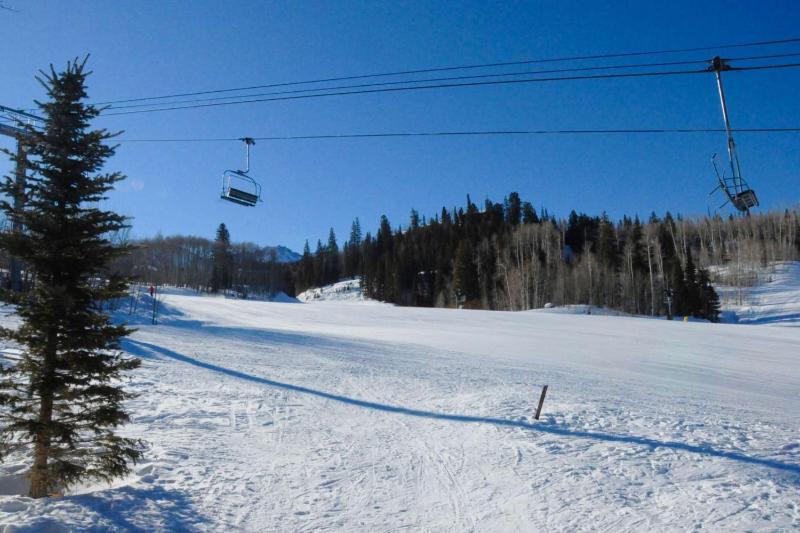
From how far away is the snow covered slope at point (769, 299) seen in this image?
5991 cm

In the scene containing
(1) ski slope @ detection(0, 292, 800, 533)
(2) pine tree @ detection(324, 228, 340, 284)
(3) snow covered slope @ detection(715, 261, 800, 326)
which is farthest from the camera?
(2) pine tree @ detection(324, 228, 340, 284)

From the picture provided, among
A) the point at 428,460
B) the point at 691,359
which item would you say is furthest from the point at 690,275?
the point at 428,460

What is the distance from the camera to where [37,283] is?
5.18 m

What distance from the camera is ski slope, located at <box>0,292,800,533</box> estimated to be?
536 centimetres

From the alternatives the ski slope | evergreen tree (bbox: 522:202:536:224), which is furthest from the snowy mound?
the ski slope

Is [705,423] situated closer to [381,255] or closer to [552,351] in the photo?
[552,351]

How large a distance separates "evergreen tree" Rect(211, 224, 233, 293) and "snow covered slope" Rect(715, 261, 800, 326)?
304 feet

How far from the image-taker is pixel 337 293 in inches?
4156

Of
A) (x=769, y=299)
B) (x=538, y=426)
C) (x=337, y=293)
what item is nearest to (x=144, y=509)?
(x=538, y=426)

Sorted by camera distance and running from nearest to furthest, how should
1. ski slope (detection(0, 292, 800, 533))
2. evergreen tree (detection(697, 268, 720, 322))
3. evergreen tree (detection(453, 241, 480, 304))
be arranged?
ski slope (detection(0, 292, 800, 533)), evergreen tree (detection(697, 268, 720, 322)), evergreen tree (detection(453, 241, 480, 304))

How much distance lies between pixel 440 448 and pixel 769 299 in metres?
78.9

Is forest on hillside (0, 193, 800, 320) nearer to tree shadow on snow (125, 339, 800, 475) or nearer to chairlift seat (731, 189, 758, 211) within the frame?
tree shadow on snow (125, 339, 800, 475)

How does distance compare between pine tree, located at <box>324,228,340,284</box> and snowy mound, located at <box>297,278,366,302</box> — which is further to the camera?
pine tree, located at <box>324,228,340,284</box>

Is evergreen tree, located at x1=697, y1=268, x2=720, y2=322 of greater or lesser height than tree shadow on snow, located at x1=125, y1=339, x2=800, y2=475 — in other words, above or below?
above
